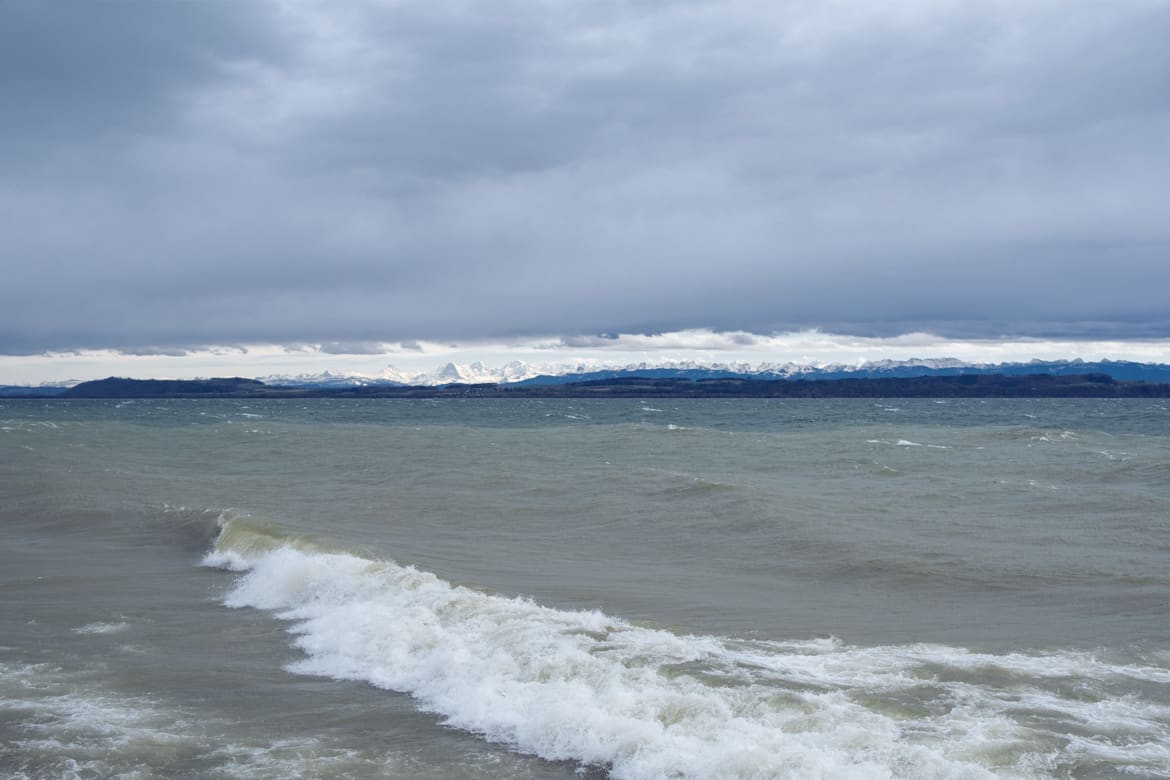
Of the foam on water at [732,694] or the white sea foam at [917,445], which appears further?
the white sea foam at [917,445]

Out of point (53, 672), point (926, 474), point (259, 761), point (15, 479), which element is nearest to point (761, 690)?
point (259, 761)

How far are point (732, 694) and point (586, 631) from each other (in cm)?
290

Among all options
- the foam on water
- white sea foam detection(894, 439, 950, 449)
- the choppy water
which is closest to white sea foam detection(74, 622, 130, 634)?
the choppy water

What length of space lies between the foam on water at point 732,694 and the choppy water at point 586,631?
0.04 metres

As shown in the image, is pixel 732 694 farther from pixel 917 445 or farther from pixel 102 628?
pixel 917 445

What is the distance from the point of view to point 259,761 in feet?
28.1

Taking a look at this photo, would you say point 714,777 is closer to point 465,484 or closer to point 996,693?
point 996,693

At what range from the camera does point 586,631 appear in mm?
12578

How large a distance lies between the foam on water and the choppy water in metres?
0.04

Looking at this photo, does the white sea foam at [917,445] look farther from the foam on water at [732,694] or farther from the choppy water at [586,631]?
the foam on water at [732,694]

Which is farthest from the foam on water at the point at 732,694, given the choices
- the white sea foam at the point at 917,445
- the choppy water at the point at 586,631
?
the white sea foam at the point at 917,445

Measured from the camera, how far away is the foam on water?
28.4ft

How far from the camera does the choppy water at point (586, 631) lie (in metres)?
8.91

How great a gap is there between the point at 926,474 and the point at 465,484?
1695 centimetres
